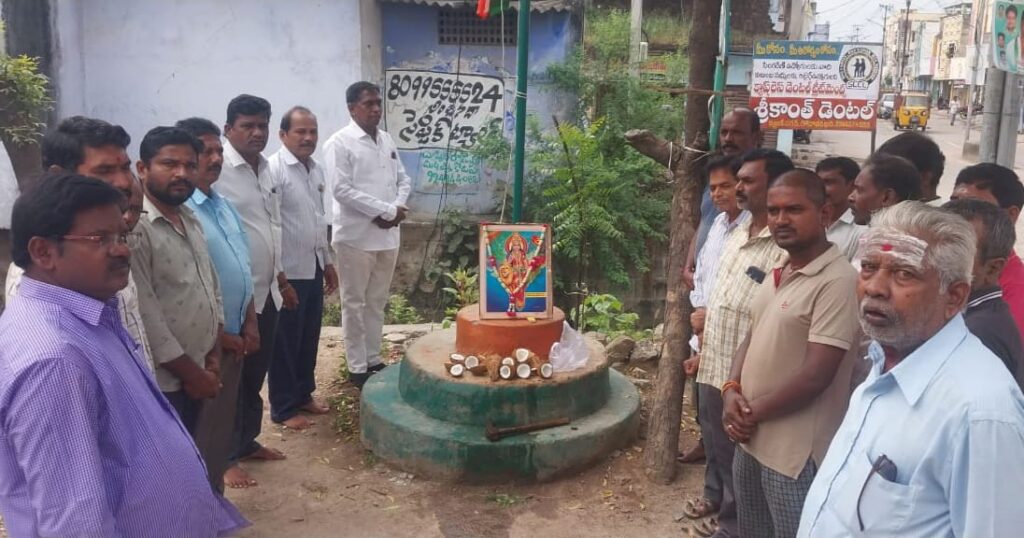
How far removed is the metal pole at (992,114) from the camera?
6641 millimetres

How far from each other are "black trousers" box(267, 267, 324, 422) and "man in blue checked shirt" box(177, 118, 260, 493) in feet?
3.94

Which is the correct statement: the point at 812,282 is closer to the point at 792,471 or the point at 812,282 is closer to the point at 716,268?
the point at 792,471

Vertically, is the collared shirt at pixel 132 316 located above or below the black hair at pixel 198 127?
below

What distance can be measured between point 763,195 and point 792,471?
49.0 inches

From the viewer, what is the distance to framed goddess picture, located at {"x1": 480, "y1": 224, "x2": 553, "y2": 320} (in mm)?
4539

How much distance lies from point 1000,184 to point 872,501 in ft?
6.96

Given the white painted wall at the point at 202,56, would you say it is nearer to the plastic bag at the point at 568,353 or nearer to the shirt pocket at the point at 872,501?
the plastic bag at the point at 568,353

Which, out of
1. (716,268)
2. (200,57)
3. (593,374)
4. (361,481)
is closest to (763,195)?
(716,268)

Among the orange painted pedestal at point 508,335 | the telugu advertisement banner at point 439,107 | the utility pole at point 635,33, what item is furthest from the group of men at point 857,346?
the utility pole at point 635,33

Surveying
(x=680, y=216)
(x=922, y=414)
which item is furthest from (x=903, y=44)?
(x=922, y=414)

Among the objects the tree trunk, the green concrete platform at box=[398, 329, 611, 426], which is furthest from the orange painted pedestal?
the tree trunk

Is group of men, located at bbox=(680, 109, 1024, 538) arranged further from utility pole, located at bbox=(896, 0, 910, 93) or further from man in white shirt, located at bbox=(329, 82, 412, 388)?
utility pole, located at bbox=(896, 0, 910, 93)

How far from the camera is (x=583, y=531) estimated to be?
12.9ft

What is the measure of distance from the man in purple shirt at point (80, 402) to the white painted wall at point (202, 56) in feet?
26.5
